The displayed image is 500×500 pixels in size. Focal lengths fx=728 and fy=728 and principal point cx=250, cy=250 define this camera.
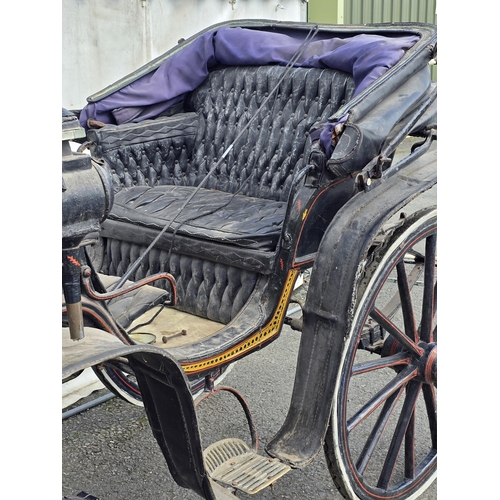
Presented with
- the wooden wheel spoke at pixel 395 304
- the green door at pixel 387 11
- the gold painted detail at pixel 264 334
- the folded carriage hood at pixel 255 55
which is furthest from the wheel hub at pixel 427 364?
the green door at pixel 387 11

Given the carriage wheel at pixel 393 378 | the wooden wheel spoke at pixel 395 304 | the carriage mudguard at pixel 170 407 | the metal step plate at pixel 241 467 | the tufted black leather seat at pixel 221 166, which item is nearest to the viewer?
the carriage mudguard at pixel 170 407

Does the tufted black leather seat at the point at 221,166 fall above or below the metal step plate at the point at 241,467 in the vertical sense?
above

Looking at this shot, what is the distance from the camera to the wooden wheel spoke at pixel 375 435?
2.30m

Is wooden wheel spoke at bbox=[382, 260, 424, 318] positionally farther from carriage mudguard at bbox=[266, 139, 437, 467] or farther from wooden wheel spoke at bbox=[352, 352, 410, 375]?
carriage mudguard at bbox=[266, 139, 437, 467]

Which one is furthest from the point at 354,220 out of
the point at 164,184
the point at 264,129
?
the point at 164,184

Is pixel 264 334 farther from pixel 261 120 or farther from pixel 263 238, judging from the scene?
pixel 261 120

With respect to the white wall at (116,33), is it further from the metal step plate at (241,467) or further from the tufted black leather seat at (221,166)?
the metal step plate at (241,467)

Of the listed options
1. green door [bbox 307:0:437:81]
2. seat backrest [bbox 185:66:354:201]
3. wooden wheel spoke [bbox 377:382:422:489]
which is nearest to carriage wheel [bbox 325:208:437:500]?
wooden wheel spoke [bbox 377:382:422:489]

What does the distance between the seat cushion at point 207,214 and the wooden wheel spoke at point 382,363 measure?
496 millimetres

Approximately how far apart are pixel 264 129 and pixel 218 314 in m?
0.93

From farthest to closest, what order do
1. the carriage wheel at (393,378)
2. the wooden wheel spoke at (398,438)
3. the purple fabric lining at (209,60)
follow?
the purple fabric lining at (209,60)
the wooden wheel spoke at (398,438)
the carriage wheel at (393,378)

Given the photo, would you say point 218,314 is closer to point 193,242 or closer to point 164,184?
point 193,242

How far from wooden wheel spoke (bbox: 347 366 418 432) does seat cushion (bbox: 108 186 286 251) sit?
595 mm

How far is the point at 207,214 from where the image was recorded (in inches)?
107
